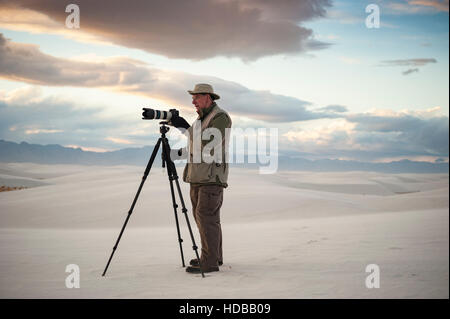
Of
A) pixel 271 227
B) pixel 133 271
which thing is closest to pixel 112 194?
pixel 271 227

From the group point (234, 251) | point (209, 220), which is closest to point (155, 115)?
point (209, 220)

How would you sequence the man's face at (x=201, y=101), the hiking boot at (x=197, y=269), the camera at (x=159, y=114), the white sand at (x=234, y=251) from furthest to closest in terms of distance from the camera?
the man's face at (x=201, y=101)
the hiking boot at (x=197, y=269)
the camera at (x=159, y=114)
the white sand at (x=234, y=251)

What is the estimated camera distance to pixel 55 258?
6.32 m

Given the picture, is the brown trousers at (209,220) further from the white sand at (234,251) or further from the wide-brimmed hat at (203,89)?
the wide-brimmed hat at (203,89)

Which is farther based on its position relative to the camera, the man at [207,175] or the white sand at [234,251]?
the man at [207,175]

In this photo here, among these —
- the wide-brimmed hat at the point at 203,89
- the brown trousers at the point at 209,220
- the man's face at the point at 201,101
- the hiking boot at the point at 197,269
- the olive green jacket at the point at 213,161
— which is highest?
the wide-brimmed hat at the point at 203,89

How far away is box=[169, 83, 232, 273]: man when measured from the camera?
5082mm

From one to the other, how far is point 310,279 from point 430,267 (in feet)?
5.05

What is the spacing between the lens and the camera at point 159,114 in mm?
5055

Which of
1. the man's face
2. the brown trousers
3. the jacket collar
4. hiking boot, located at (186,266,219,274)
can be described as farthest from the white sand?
the man's face

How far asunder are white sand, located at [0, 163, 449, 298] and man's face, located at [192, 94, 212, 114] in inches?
83.1

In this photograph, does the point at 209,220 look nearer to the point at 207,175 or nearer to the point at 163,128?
the point at 207,175

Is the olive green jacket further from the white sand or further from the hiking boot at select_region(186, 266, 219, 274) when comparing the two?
the white sand

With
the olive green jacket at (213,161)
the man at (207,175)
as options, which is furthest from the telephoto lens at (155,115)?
the olive green jacket at (213,161)
